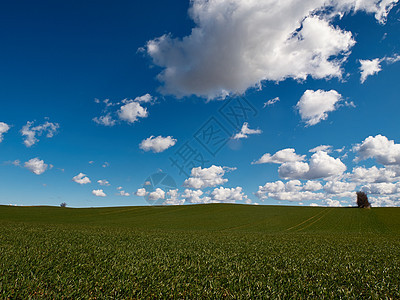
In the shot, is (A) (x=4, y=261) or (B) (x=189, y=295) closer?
(B) (x=189, y=295)

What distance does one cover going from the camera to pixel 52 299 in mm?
5180

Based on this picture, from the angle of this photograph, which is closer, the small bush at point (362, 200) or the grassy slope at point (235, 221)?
the grassy slope at point (235, 221)

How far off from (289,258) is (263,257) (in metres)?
1.29

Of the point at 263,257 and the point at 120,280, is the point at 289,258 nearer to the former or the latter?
the point at 263,257

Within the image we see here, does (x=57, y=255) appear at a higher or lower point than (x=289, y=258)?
higher

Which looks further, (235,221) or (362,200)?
(362,200)

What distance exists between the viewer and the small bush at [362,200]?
Result: 82.1m

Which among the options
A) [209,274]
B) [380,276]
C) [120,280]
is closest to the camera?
[120,280]

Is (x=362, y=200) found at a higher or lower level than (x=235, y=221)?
higher

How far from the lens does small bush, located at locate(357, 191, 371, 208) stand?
269 ft

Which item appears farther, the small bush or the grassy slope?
the small bush

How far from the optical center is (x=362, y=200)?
8388 cm

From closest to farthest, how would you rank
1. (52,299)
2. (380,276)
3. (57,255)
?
(52,299), (380,276), (57,255)

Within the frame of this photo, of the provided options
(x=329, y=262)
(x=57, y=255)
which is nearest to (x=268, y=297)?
(x=329, y=262)
